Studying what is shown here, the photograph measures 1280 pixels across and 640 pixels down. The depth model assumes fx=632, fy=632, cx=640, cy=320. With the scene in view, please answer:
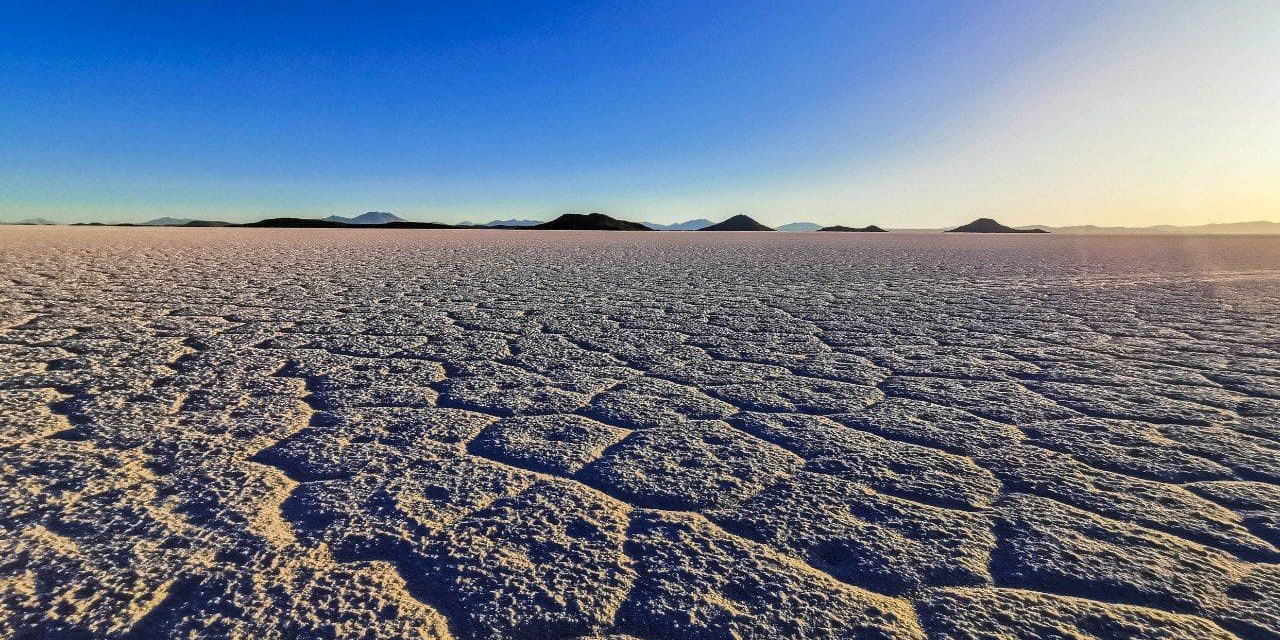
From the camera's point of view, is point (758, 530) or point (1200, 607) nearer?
point (1200, 607)

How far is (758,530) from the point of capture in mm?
1259

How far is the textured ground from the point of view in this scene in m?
1.01

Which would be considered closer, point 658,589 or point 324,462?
point 658,589

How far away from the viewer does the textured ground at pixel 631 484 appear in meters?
1.01

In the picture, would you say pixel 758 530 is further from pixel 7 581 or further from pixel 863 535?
pixel 7 581

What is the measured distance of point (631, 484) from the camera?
1.47 m

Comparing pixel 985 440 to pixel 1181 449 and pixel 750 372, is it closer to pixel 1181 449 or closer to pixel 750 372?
pixel 1181 449

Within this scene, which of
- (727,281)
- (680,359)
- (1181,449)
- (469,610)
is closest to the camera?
(469,610)

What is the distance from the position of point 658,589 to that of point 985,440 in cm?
118

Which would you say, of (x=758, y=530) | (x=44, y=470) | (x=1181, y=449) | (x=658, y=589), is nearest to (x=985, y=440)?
(x=1181, y=449)

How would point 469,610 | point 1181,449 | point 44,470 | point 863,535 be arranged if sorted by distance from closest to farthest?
1. point 469,610
2. point 863,535
3. point 44,470
4. point 1181,449

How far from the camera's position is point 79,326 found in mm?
3211

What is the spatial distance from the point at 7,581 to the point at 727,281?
5968 mm

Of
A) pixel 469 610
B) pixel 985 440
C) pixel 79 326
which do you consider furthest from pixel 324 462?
pixel 79 326
